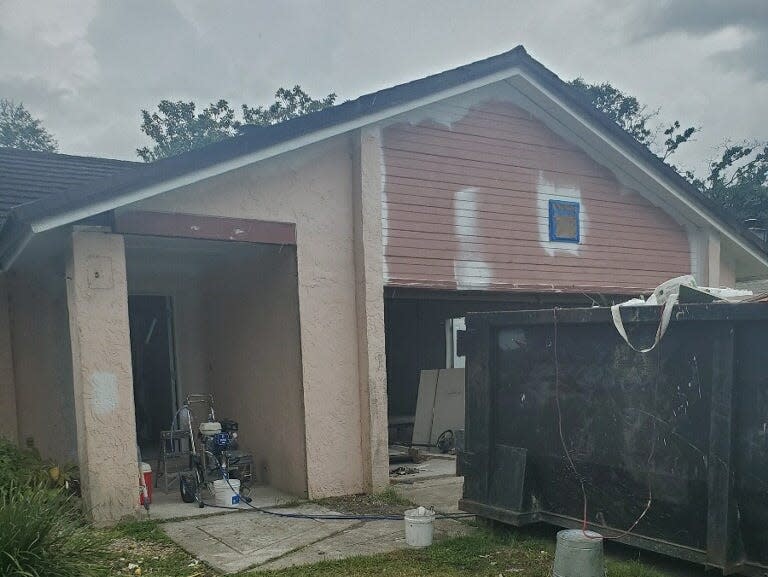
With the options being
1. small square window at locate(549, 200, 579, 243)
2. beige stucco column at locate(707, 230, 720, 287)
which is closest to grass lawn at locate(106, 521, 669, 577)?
small square window at locate(549, 200, 579, 243)

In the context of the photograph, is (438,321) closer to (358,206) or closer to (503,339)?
(358,206)

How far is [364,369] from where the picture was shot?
707 cm

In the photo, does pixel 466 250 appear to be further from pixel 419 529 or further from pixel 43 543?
pixel 43 543

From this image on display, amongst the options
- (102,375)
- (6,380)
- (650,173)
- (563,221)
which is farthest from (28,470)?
(650,173)

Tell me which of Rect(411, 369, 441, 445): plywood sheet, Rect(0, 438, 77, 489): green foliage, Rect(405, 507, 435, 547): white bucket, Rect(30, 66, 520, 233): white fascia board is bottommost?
Rect(411, 369, 441, 445): plywood sheet

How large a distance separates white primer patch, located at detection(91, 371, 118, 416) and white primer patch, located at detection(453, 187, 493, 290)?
4044 mm

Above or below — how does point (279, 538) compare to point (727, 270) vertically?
below

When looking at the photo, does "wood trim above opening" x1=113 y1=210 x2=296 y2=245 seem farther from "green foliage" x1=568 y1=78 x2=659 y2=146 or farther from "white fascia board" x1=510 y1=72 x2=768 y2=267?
"green foliage" x1=568 y1=78 x2=659 y2=146

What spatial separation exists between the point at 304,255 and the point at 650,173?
17.9ft

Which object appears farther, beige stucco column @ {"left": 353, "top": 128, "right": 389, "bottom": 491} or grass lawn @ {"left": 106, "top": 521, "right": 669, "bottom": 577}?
beige stucco column @ {"left": 353, "top": 128, "right": 389, "bottom": 491}

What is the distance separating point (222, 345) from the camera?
8.43 m

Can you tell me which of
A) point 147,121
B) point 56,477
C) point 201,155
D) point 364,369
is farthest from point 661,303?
point 147,121

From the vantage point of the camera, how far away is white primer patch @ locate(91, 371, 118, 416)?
565 cm

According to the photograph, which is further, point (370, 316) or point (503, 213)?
point (503, 213)
